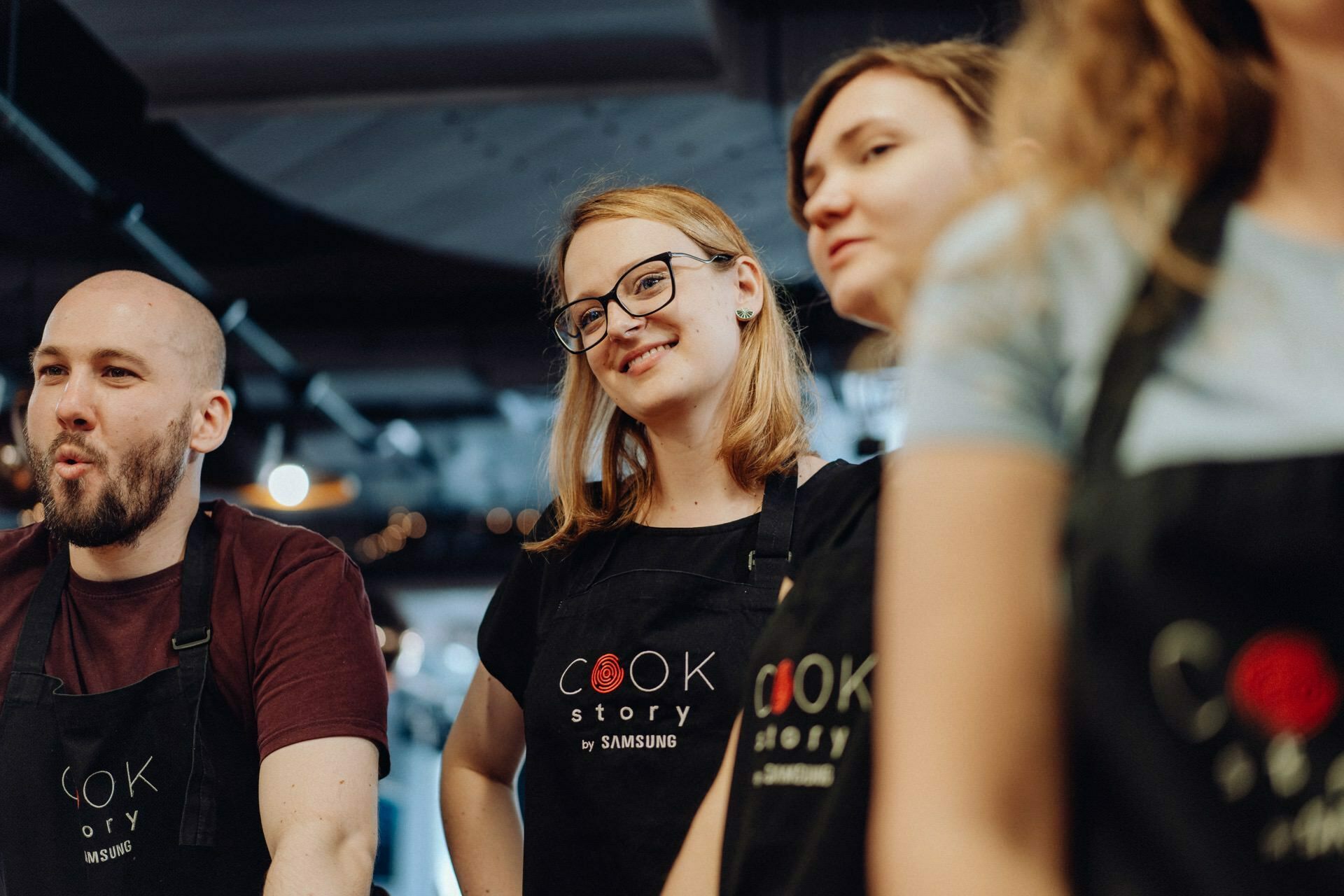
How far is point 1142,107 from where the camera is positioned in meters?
0.76

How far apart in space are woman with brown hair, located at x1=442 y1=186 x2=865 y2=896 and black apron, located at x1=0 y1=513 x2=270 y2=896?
37 centimetres

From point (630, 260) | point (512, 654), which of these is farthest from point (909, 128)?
point (512, 654)

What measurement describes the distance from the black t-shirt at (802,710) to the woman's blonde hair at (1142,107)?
34 cm

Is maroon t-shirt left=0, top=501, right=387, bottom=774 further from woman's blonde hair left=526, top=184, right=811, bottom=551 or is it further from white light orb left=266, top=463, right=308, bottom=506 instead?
white light orb left=266, top=463, right=308, bottom=506

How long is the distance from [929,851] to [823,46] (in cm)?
386

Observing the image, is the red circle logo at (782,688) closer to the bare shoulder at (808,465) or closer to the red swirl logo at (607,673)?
the red swirl logo at (607,673)

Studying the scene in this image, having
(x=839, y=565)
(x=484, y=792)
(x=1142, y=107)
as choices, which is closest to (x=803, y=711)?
(x=839, y=565)

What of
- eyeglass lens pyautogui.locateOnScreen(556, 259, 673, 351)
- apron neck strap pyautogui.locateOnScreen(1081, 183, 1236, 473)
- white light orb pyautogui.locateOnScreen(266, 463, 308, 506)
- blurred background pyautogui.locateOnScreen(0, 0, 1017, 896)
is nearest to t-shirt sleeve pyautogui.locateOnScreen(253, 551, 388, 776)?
blurred background pyautogui.locateOnScreen(0, 0, 1017, 896)

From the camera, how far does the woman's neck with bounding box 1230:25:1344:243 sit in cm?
70

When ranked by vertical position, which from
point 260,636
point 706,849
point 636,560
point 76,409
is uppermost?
point 76,409

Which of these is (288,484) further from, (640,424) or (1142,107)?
(1142,107)

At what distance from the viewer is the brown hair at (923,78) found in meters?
1.24

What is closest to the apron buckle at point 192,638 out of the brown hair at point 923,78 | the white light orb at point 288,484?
the brown hair at point 923,78

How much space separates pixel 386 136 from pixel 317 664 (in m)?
3.13
